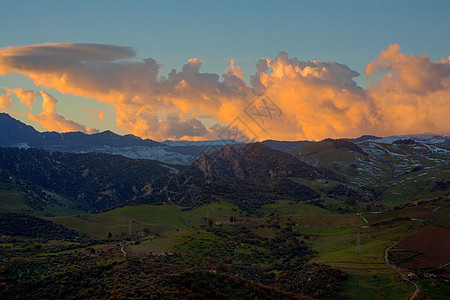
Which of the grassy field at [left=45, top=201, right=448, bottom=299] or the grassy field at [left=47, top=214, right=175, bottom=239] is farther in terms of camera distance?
the grassy field at [left=47, top=214, right=175, bottom=239]

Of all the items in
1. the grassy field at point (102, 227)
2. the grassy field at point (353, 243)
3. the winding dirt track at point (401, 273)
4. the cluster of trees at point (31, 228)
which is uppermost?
the winding dirt track at point (401, 273)

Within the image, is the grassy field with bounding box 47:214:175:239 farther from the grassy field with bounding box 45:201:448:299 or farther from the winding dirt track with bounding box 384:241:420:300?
the winding dirt track with bounding box 384:241:420:300

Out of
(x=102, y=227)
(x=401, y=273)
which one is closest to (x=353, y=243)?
(x=401, y=273)

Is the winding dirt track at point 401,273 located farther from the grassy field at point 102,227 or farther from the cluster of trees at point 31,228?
the cluster of trees at point 31,228

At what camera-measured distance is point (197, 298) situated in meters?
55.0

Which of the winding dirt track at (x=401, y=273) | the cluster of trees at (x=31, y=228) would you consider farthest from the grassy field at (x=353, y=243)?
the cluster of trees at (x=31, y=228)

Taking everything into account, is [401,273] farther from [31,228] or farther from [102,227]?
[102,227]

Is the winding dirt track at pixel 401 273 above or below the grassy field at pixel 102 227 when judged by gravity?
above

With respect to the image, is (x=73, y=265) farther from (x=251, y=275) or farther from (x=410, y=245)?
(x=410, y=245)

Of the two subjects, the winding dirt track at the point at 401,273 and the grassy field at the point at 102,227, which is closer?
the winding dirt track at the point at 401,273

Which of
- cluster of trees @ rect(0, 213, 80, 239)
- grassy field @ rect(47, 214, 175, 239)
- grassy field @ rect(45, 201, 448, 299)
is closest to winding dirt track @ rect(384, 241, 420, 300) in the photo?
grassy field @ rect(45, 201, 448, 299)

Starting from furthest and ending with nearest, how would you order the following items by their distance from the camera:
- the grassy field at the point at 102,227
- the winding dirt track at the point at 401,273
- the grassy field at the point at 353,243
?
the grassy field at the point at 102,227 < the grassy field at the point at 353,243 < the winding dirt track at the point at 401,273

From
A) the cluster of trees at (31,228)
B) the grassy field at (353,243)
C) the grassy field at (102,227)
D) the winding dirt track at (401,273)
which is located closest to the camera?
the winding dirt track at (401,273)

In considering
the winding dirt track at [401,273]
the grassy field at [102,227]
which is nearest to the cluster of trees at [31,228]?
the grassy field at [102,227]
